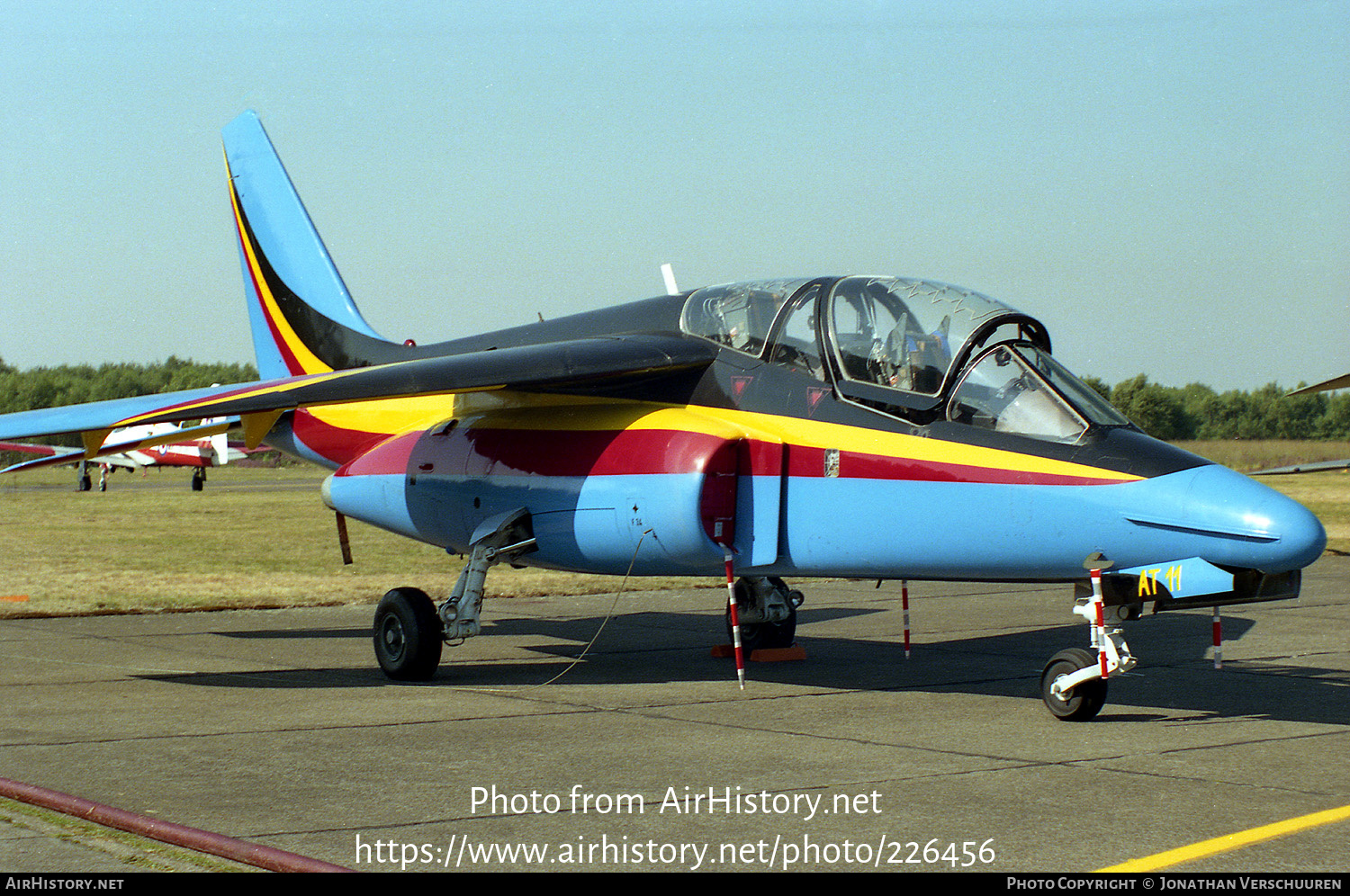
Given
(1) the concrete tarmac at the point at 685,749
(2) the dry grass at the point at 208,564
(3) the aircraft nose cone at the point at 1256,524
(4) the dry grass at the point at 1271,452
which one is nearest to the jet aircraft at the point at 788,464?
(3) the aircraft nose cone at the point at 1256,524

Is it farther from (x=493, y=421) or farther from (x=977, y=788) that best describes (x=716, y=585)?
(x=977, y=788)

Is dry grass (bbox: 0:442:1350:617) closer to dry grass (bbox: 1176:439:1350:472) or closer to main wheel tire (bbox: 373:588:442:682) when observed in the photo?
dry grass (bbox: 1176:439:1350:472)

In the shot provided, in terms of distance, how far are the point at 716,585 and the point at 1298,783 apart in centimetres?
1324

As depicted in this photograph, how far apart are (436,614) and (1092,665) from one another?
5548 millimetres

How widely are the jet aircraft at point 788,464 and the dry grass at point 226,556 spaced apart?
611 cm

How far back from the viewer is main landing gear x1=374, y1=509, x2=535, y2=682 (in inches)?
439

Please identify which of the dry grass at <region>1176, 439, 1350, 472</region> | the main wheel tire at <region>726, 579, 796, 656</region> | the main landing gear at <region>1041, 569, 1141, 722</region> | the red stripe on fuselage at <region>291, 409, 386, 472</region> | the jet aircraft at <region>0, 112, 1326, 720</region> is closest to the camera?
the jet aircraft at <region>0, 112, 1326, 720</region>

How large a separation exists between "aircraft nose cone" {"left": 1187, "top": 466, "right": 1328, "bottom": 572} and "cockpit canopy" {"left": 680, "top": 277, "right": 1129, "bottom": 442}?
3.23 ft

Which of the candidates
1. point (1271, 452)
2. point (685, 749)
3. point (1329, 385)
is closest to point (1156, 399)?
point (1271, 452)

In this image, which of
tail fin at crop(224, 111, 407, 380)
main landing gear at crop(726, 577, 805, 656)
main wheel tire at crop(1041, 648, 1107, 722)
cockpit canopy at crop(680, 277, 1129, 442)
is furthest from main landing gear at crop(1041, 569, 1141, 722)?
tail fin at crop(224, 111, 407, 380)

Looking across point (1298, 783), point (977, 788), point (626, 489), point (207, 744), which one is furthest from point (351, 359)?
point (1298, 783)

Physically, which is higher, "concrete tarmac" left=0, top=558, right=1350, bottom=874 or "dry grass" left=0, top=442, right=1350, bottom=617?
"dry grass" left=0, top=442, right=1350, bottom=617

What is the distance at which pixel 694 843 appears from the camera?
5.78 m

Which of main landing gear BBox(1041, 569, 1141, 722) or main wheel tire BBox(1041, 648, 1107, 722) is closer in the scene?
main landing gear BBox(1041, 569, 1141, 722)
